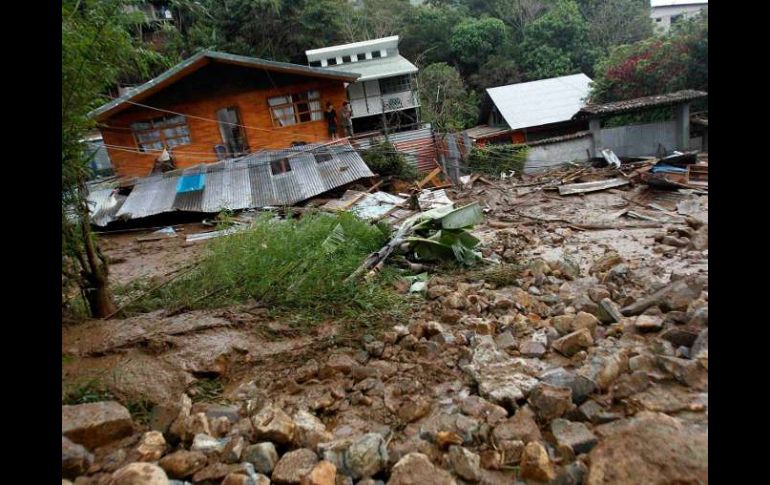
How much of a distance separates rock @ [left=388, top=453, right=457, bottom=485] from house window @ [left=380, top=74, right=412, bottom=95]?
20483 mm

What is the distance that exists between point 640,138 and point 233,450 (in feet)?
52.6

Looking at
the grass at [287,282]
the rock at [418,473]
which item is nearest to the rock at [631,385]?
the rock at [418,473]

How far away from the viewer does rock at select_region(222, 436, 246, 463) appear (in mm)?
2109

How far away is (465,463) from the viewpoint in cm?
200

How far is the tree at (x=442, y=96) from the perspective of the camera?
882 inches

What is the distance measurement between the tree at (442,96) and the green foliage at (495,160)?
7.24 metres

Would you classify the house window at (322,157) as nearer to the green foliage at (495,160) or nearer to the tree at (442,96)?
the green foliage at (495,160)

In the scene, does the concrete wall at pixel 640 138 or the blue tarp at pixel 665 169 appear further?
the concrete wall at pixel 640 138

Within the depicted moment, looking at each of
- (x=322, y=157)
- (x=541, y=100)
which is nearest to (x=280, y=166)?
(x=322, y=157)

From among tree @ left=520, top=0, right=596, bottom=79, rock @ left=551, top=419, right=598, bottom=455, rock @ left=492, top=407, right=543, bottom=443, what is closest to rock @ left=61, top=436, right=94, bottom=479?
rock @ left=492, top=407, right=543, bottom=443

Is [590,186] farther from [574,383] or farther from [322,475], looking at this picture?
[322,475]

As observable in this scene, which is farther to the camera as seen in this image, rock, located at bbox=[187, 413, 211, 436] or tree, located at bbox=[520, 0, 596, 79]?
tree, located at bbox=[520, 0, 596, 79]

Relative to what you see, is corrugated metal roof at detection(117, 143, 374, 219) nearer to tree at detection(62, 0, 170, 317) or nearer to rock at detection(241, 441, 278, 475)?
tree at detection(62, 0, 170, 317)

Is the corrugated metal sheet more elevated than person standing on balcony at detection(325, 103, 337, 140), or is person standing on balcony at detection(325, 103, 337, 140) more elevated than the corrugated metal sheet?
person standing on balcony at detection(325, 103, 337, 140)
